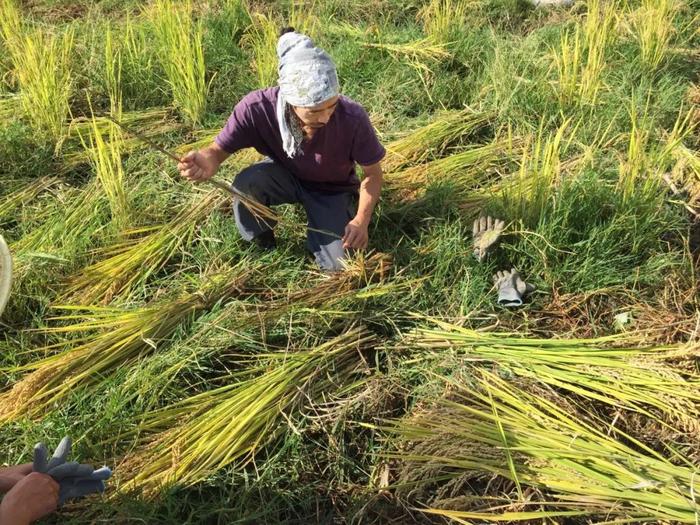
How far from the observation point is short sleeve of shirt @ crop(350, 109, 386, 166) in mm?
1927

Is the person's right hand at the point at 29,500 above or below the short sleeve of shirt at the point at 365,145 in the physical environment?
below

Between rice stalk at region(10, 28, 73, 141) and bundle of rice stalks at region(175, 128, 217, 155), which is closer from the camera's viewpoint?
rice stalk at region(10, 28, 73, 141)

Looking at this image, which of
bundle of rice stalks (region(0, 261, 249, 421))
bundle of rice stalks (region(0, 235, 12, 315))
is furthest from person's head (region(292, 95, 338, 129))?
bundle of rice stalks (region(0, 235, 12, 315))

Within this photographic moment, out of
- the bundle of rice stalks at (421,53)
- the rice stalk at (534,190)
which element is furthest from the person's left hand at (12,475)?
the bundle of rice stalks at (421,53)

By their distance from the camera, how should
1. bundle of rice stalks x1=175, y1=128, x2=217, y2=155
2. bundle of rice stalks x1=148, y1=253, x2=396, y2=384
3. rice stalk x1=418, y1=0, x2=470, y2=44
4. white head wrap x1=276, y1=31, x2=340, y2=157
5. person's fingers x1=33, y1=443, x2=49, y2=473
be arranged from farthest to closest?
rice stalk x1=418, y1=0, x2=470, y2=44 → bundle of rice stalks x1=175, y1=128, x2=217, y2=155 → bundle of rice stalks x1=148, y1=253, x2=396, y2=384 → white head wrap x1=276, y1=31, x2=340, y2=157 → person's fingers x1=33, y1=443, x2=49, y2=473

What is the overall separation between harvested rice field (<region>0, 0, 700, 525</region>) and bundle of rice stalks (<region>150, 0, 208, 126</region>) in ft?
0.09

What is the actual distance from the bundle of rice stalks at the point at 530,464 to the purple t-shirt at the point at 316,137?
2.85 feet

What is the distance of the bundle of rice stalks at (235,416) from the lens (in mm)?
1544

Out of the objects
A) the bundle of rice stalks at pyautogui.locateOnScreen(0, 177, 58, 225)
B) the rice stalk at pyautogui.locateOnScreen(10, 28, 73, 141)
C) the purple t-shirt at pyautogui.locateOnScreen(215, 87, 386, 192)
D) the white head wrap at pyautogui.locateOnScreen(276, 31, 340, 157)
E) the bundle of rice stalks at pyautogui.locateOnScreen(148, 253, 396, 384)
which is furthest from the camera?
the rice stalk at pyautogui.locateOnScreen(10, 28, 73, 141)

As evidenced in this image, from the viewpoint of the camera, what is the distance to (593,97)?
2.57m

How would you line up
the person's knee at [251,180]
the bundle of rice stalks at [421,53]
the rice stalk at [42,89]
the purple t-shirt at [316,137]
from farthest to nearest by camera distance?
the bundle of rice stalks at [421,53] < the rice stalk at [42,89] < the person's knee at [251,180] < the purple t-shirt at [316,137]

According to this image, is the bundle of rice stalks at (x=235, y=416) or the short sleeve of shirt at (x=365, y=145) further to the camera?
the short sleeve of shirt at (x=365, y=145)

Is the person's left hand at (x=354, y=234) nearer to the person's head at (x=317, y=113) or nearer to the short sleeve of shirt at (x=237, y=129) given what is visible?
the person's head at (x=317, y=113)

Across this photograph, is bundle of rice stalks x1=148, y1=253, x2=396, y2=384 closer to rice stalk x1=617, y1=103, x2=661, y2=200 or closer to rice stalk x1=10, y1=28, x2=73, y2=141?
rice stalk x1=617, y1=103, x2=661, y2=200
